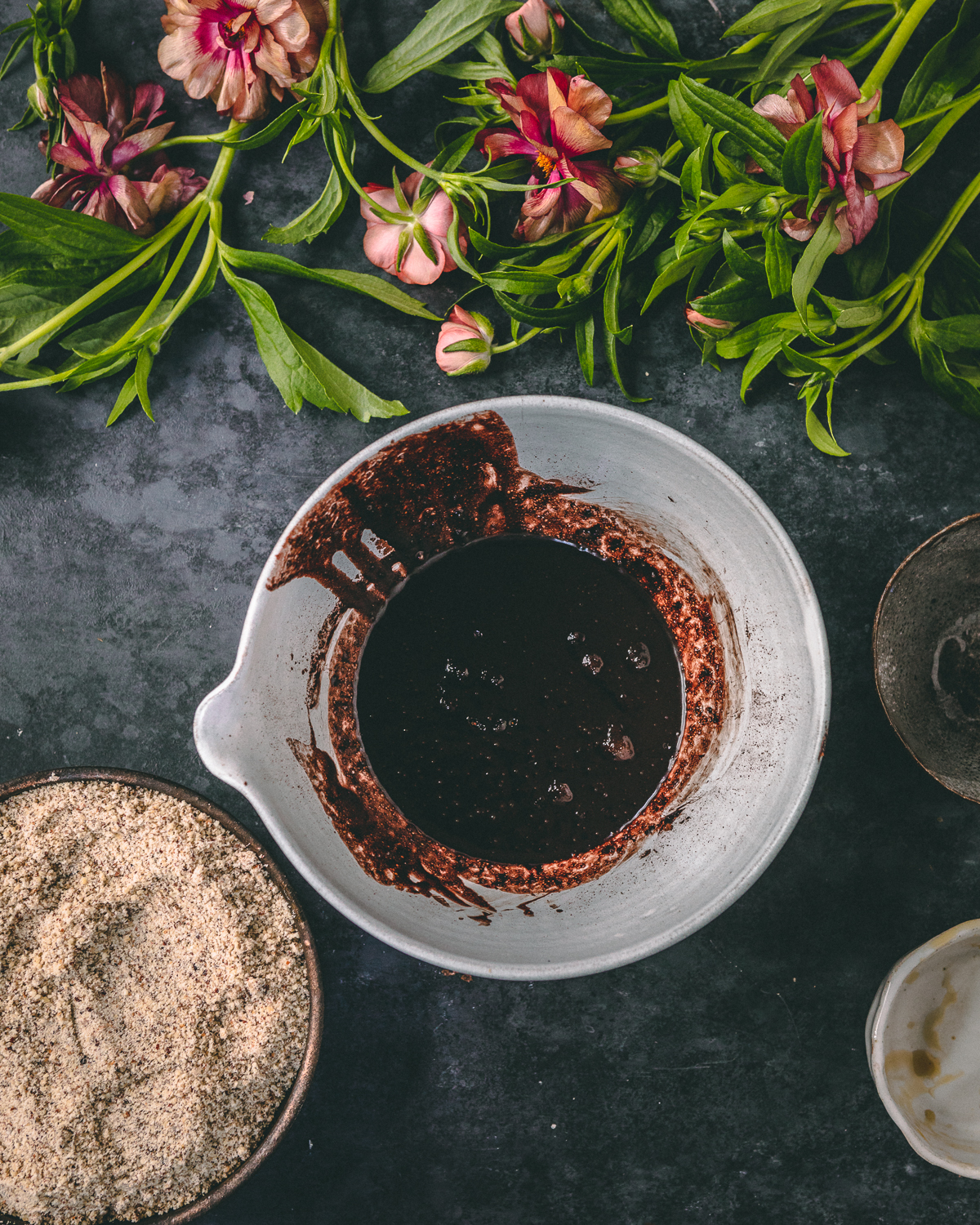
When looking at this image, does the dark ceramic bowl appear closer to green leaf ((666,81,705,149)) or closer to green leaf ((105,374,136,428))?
green leaf ((666,81,705,149))

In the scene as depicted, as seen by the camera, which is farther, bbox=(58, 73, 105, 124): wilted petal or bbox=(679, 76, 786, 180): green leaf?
bbox=(58, 73, 105, 124): wilted petal

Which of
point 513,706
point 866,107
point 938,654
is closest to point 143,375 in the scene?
point 513,706

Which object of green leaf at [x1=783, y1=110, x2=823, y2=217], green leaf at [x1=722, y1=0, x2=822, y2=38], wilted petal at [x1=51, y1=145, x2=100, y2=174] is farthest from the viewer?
wilted petal at [x1=51, y1=145, x2=100, y2=174]

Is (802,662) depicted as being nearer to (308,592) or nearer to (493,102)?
(308,592)

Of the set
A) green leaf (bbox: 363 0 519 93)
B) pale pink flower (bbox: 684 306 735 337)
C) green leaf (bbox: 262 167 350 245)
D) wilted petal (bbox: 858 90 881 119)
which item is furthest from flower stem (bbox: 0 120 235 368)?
wilted petal (bbox: 858 90 881 119)

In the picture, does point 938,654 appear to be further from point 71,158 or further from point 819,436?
point 71,158

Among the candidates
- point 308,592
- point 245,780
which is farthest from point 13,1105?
point 308,592
